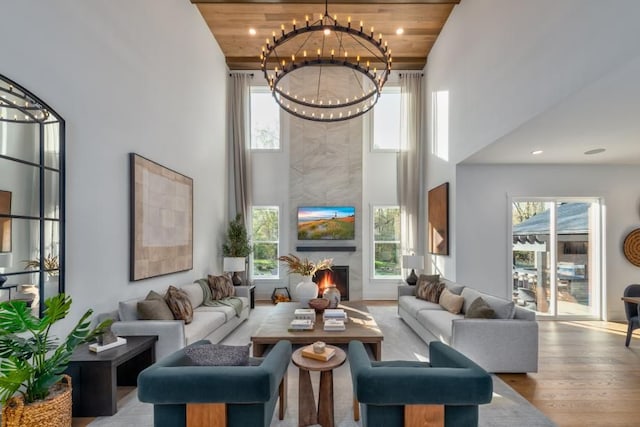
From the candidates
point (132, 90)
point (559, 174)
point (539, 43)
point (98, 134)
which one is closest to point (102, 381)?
point (98, 134)

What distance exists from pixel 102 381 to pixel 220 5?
245 inches

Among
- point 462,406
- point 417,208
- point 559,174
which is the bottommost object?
point 462,406

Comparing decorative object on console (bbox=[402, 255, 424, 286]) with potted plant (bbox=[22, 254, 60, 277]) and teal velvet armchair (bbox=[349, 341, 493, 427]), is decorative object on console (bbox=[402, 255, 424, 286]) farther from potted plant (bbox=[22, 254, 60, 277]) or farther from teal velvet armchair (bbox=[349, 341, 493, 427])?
potted plant (bbox=[22, 254, 60, 277])

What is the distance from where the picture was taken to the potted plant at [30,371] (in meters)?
2.09

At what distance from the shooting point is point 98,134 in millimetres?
3445

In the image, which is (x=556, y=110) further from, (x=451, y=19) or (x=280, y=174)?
(x=280, y=174)

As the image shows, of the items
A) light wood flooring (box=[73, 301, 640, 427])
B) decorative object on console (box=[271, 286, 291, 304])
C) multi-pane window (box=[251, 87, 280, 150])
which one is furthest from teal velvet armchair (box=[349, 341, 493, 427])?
Result: multi-pane window (box=[251, 87, 280, 150])

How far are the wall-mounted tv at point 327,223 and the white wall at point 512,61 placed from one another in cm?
204

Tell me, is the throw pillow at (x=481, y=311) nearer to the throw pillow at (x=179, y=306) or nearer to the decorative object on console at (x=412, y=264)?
the decorative object on console at (x=412, y=264)

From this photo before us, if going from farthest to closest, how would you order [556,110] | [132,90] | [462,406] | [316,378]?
[132,90]
[316,378]
[556,110]
[462,406]

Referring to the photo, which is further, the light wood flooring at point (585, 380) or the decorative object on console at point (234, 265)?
the decorative object on console at point (234, 265)

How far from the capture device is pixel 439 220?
6.57 metres

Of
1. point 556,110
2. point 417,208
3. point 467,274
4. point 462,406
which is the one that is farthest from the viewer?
point 417,208

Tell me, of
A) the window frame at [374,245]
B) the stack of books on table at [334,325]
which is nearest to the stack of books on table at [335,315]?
the stack of books on table at [334,325]
